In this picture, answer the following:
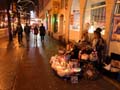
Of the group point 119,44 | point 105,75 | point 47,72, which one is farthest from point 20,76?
point 119,44

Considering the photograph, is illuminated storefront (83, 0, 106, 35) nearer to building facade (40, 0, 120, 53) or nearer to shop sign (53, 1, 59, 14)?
building facade (40, 0, 120, 53)

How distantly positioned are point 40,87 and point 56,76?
1.59 metres

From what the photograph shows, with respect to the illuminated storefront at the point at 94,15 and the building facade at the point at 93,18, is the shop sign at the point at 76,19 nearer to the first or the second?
the building facade at the point at 93,18

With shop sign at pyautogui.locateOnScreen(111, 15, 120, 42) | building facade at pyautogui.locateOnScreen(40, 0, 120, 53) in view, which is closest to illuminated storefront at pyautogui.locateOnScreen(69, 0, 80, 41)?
building facade at pyautogui.locateOnScreen(40, 0, 120, 53)

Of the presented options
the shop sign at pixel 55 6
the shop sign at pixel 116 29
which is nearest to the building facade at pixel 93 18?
the shop sign at pixel 116 29

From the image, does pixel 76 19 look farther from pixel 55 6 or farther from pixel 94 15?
pixel 55 6

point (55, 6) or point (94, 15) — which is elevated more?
point (55, 6)

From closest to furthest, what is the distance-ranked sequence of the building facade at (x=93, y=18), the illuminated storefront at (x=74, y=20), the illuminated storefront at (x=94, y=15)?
1. the building facade at (x=93, y=18)
2. the illuminated storefront at (x=94, y=15)
3. the illuminated storefront at (x=74, y=20)

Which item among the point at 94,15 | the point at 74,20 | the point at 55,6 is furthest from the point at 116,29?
the point at 55,6

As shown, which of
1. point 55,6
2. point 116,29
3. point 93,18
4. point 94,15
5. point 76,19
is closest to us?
point 116,29

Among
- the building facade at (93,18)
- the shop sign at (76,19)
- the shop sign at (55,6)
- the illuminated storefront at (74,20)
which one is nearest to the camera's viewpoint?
the building facade at (93,18)

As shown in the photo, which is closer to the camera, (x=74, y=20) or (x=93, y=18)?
(x=93, y=18)

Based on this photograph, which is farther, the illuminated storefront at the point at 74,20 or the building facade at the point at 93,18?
the illuminated storefront at the point at 74,20

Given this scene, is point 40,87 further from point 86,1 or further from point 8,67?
point 86,1
